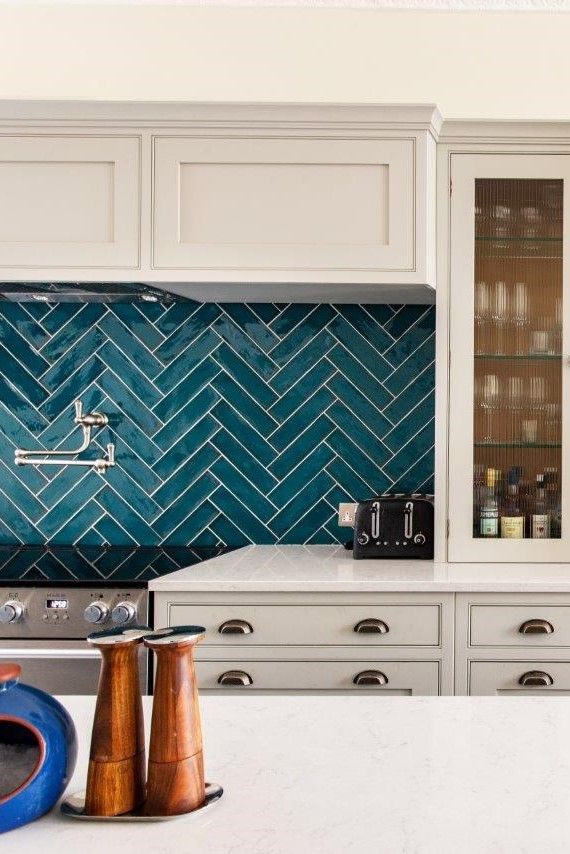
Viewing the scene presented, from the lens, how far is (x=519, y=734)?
1.18m

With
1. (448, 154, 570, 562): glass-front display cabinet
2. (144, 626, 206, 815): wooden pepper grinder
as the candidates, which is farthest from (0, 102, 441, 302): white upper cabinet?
(144, 626, 206, 815): wooden pepper grinder

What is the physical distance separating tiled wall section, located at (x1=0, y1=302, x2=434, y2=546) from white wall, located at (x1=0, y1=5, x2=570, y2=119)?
0.81m

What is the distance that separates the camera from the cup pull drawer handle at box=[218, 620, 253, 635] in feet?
7.78

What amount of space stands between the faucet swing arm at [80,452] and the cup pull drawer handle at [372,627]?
1142 mm

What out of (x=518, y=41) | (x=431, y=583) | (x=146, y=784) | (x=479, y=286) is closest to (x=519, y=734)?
(x=146, y=784)

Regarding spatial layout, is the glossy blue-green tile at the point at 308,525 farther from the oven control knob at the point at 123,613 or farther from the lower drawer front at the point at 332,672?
the oven control knob at the point at 123,613

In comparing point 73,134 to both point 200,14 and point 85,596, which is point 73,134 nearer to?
point 200,14

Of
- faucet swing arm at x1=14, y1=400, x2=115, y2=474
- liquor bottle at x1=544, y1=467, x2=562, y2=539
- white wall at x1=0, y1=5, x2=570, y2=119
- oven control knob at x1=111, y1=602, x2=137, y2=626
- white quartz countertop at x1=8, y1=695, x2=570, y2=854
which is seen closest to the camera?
white quartz countertop at x1=8, y1=695, x2=570, y2=854

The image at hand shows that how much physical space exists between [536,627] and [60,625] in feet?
4.24

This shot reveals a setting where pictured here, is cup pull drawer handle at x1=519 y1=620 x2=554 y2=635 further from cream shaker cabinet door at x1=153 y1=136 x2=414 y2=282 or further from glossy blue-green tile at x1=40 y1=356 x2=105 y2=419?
glossy blue-green tile at x1=40 y1=356 x2=105 y2=419

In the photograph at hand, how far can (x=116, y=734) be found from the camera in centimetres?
88

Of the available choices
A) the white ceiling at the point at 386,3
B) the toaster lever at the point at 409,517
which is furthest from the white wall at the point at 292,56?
the toaster lever at the point at 409,517

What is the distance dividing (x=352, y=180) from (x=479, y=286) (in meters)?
0.52

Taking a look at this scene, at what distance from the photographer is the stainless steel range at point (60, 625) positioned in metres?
2.33
